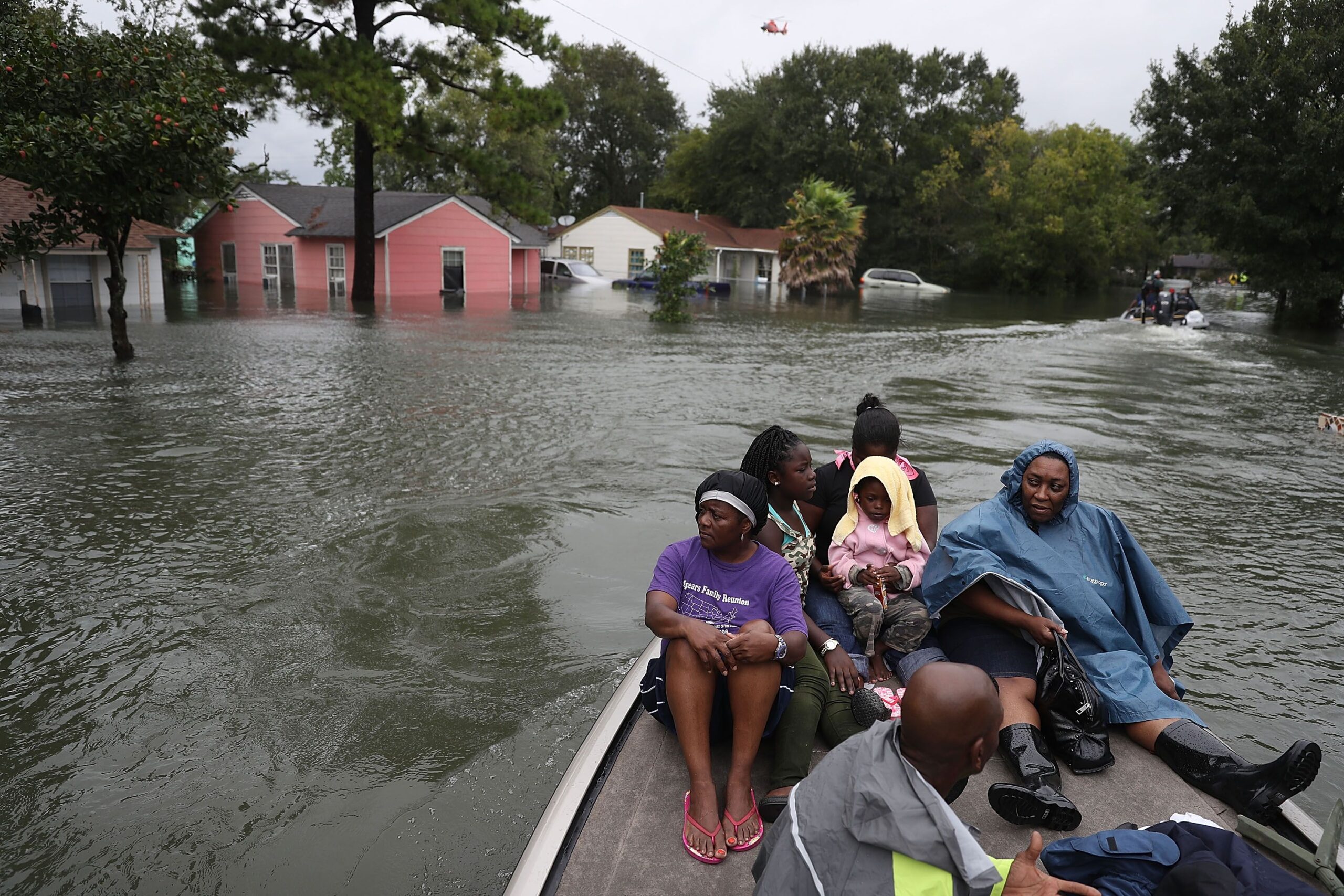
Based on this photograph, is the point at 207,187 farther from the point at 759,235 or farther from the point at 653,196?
the point at 653,196

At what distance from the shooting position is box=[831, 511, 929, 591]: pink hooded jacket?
478 centimetres

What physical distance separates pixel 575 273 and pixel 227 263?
1602 cm

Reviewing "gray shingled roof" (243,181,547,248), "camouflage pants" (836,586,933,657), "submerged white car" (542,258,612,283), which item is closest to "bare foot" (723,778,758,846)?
"camouflage pants" (836,586,933,657)

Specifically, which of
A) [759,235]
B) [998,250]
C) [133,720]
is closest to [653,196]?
[759,235]

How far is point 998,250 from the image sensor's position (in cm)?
5650

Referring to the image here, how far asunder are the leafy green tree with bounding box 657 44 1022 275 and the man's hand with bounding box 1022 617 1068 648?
5520 centimetres

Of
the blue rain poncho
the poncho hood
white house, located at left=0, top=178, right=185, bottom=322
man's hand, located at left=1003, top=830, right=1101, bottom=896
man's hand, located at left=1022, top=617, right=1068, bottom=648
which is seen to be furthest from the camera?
white house, located at left=0, top=178, right=185, bottom=322

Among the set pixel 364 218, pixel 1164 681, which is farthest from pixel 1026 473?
pixel 364 218

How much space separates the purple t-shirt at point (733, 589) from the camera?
12.3 feet

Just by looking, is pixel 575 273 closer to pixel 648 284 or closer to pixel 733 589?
pixel 648 284

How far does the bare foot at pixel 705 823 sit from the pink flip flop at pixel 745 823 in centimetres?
3

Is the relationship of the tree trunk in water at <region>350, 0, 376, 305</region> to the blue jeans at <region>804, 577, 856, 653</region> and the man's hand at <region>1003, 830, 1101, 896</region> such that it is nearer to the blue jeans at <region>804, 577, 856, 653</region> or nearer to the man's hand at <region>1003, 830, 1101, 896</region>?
the blue jeans at <region>804, 577, 856, 653</region>

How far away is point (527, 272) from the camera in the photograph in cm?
4494

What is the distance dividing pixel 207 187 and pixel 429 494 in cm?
810
